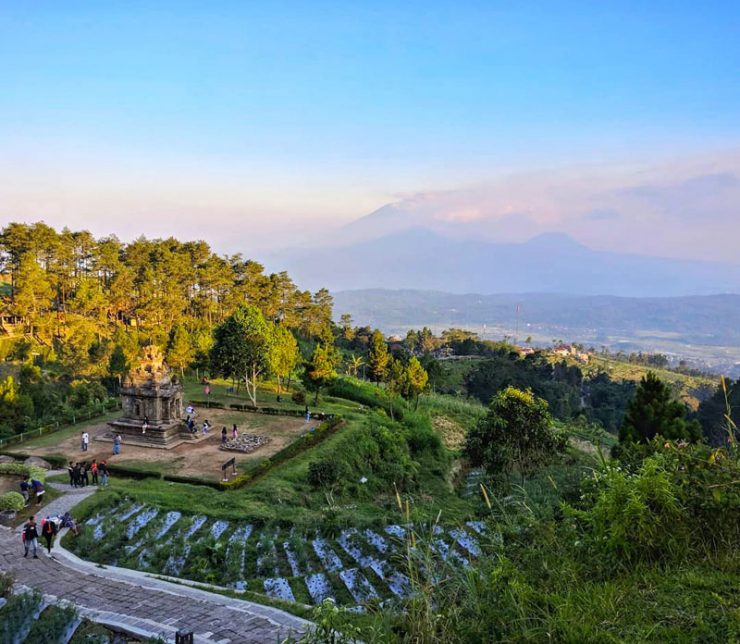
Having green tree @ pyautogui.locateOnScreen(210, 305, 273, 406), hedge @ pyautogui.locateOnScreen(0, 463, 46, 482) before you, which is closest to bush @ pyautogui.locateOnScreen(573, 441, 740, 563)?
hedge @ pyautogui.locateOnScreen(0, 463, 46, 482)

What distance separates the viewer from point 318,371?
108 ft

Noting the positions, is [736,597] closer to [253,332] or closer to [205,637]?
[205,637]

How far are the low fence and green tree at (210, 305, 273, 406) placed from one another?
611 cm

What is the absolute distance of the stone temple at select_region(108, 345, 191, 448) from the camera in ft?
83.5

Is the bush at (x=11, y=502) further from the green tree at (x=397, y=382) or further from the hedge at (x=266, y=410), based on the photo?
the green tree at (x=397, y=382)

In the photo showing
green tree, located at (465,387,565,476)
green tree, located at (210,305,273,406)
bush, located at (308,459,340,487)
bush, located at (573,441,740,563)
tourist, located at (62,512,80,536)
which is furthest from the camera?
green tree, located at (210,305,273,406)

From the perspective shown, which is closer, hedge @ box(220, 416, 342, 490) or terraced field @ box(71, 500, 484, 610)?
terraced field @ box(71, 500, 484, 610)

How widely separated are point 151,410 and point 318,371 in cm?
997

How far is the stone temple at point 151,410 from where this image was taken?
2545 centimetres

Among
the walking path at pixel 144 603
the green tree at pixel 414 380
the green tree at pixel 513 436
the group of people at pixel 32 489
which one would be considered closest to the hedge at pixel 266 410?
the green tree at pixel 414 380

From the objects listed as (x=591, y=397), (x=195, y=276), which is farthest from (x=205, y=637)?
(x=591, y=397)

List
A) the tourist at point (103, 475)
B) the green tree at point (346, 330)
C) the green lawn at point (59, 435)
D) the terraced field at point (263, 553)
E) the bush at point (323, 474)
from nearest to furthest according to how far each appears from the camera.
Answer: the terraced field at point (263, 553), the tourist at point (103, 475), the bush at point (323, 474), the green lawn at point (59, 435), the green tree at point (346, 330)

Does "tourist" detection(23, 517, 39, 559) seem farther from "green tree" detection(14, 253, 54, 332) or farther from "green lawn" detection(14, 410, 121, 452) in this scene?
"green tree" detection(14, 253, 54, 332)

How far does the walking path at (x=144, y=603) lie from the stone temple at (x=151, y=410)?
36.2 ft
